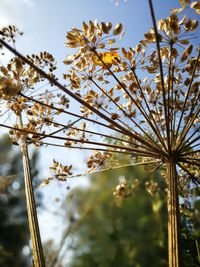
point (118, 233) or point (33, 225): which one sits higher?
point (33, 225)

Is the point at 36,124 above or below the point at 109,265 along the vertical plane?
above

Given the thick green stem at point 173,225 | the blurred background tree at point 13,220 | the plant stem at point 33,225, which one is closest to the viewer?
the plant stem at point 33,225

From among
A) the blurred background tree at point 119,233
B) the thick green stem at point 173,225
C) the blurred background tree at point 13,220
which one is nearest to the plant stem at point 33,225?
the thick green stem at point 173,225

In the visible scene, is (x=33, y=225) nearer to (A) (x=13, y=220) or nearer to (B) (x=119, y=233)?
(B) (x=119, y=233)

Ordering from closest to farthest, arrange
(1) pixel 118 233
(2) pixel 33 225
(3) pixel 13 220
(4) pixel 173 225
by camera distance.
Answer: (2) pixel 33 225
(4) pixel 173 225
(1) pixel 118 233
(3) pixel 13 220

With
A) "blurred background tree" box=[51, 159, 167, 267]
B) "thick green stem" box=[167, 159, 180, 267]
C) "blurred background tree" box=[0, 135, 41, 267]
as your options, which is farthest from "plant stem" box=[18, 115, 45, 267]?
"blurred background tree" box=[0, 135, 41, 267]

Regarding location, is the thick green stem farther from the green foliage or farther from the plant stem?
the green foliage

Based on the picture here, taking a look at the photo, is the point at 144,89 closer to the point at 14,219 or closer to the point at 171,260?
the point at 171,260

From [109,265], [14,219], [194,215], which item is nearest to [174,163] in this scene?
[194,215]

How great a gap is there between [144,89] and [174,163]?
1.27 metres

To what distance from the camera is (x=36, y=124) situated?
2.87m

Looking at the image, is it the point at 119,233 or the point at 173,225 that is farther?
the point at 119,233

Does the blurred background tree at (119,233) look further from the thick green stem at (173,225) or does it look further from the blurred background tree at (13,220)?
the thick green stem at (173,225)

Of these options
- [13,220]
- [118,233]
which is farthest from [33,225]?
[13,220]
